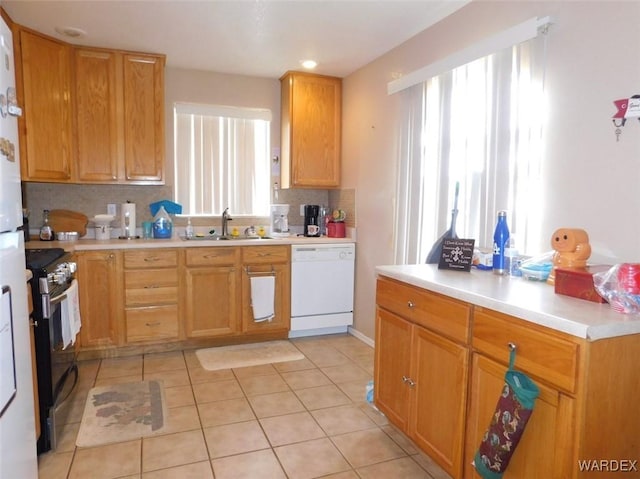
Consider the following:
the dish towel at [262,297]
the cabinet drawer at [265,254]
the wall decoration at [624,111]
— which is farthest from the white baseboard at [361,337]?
the wall decoration at [624,111]

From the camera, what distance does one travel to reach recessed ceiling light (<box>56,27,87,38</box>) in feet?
9.89

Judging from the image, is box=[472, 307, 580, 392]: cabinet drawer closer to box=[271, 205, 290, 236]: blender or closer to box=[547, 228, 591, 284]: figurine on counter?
box=[547, 228, 591, 284]: figurine on counter

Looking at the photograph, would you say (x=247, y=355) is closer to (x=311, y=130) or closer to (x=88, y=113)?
(x=311, y=130)

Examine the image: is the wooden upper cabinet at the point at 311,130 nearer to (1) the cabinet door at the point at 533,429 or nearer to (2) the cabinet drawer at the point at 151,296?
(2) the cabinet drawer at the point at 151,296

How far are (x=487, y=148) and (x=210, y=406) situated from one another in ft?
7.18

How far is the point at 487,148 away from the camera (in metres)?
2.43

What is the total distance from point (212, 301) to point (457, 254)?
2.13 m

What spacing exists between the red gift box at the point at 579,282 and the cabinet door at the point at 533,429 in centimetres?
38

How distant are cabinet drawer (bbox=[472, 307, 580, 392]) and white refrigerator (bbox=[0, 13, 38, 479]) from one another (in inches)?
61.9

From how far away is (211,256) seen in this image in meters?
3.55

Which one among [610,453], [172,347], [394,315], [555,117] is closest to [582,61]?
[555,117]

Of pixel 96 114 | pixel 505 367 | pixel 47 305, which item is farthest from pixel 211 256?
pixel 505 367

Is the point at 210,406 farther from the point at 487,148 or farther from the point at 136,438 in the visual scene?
the point at 487,148

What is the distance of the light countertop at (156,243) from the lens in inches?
Answer: 126
